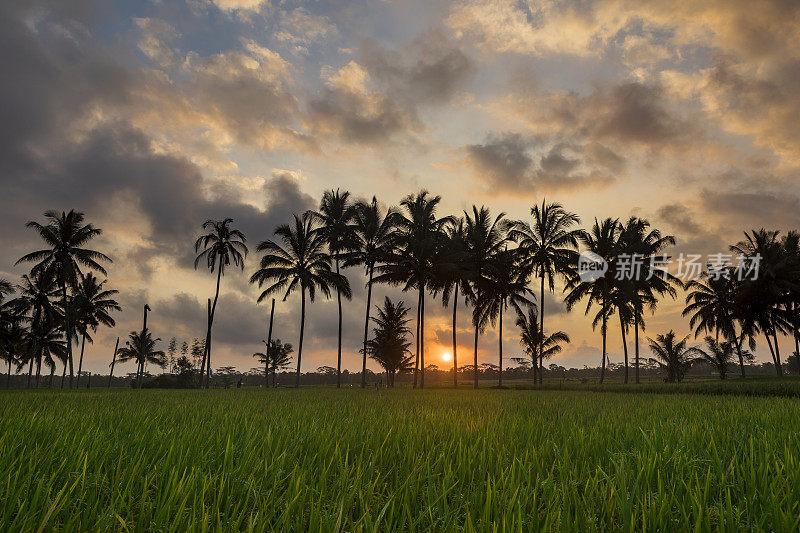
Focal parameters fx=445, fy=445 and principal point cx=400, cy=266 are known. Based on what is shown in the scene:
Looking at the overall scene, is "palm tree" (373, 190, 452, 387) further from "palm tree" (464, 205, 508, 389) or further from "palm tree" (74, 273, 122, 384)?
"palm tree" (74, 273, 122, 384)

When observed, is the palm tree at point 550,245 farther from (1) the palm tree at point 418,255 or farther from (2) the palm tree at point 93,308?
(2) the palm tree at point 93,308

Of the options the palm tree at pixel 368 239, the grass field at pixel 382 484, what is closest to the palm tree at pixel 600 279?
the palm tree at pixel 368 239

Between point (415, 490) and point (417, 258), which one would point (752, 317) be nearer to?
point (417, 258)

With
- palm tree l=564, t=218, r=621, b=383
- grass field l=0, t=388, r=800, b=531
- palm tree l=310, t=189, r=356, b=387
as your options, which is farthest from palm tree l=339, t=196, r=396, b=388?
grass field l=0, t=388, r=800, b=531

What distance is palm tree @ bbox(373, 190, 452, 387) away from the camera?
32.3m

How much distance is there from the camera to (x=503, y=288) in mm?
37188

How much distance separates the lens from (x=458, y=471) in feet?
8.79

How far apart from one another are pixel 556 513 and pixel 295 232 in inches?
1467

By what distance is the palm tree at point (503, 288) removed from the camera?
35.7m

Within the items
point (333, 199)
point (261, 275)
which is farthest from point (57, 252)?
point (333, 199)

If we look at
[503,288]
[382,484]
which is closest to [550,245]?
[503,288]

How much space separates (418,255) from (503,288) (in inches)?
349

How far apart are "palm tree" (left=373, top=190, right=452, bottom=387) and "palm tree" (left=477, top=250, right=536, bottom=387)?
4.77 m

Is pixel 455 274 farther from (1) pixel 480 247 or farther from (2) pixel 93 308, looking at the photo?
(2) pixel 93 308
